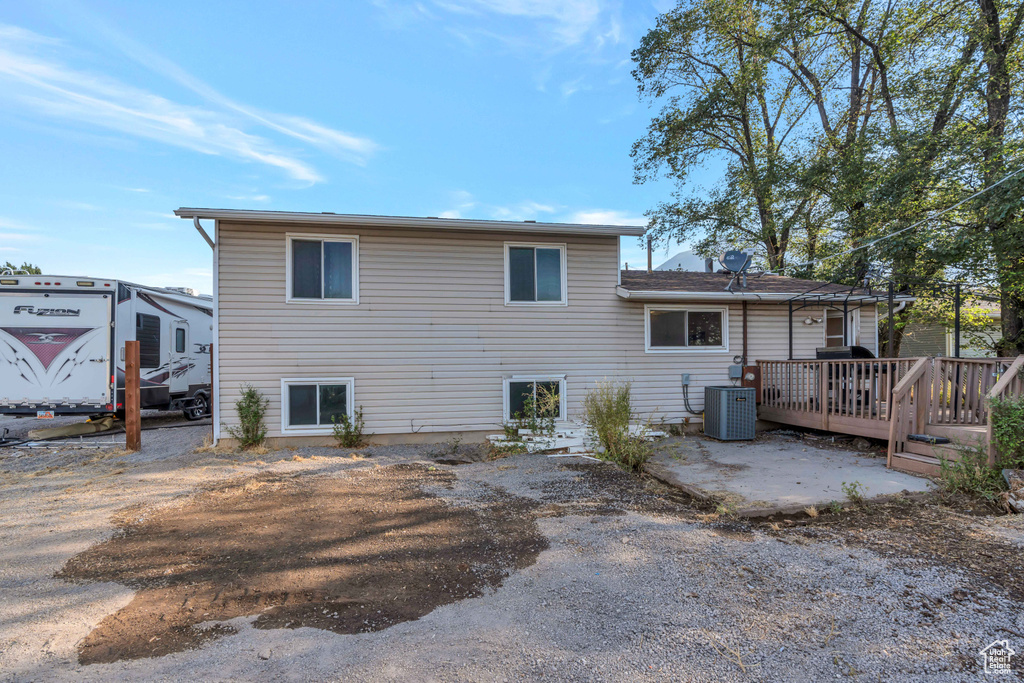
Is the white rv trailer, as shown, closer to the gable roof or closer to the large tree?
the gable roof

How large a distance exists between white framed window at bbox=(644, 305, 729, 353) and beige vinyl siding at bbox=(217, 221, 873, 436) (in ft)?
0.65

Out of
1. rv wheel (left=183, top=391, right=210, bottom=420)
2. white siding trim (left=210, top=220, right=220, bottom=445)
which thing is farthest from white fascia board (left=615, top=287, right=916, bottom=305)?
rv wheel (left=183, top=391, right=210, bottom=420)

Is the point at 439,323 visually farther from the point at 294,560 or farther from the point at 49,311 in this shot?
the point at 49,311

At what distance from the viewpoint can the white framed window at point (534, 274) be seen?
8.50 meters

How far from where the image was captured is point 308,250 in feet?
25.9

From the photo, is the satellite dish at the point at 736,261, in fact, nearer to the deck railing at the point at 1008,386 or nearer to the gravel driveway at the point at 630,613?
the deck railing at the point at 1008,386

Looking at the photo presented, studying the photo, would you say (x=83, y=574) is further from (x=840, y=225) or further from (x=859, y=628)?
(x=840, y=225)

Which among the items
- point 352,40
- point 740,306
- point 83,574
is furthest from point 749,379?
point 352,40

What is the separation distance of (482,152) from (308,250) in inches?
296

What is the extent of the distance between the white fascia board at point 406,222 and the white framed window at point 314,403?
2.50 m

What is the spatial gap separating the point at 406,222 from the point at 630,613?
6.56 m

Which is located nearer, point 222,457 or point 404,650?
point 404,650

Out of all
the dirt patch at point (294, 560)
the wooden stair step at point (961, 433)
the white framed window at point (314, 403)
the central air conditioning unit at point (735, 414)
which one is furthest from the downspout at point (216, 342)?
the wooden stair step at point (961, 433)

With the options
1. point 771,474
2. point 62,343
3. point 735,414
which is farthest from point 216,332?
point 735,414
